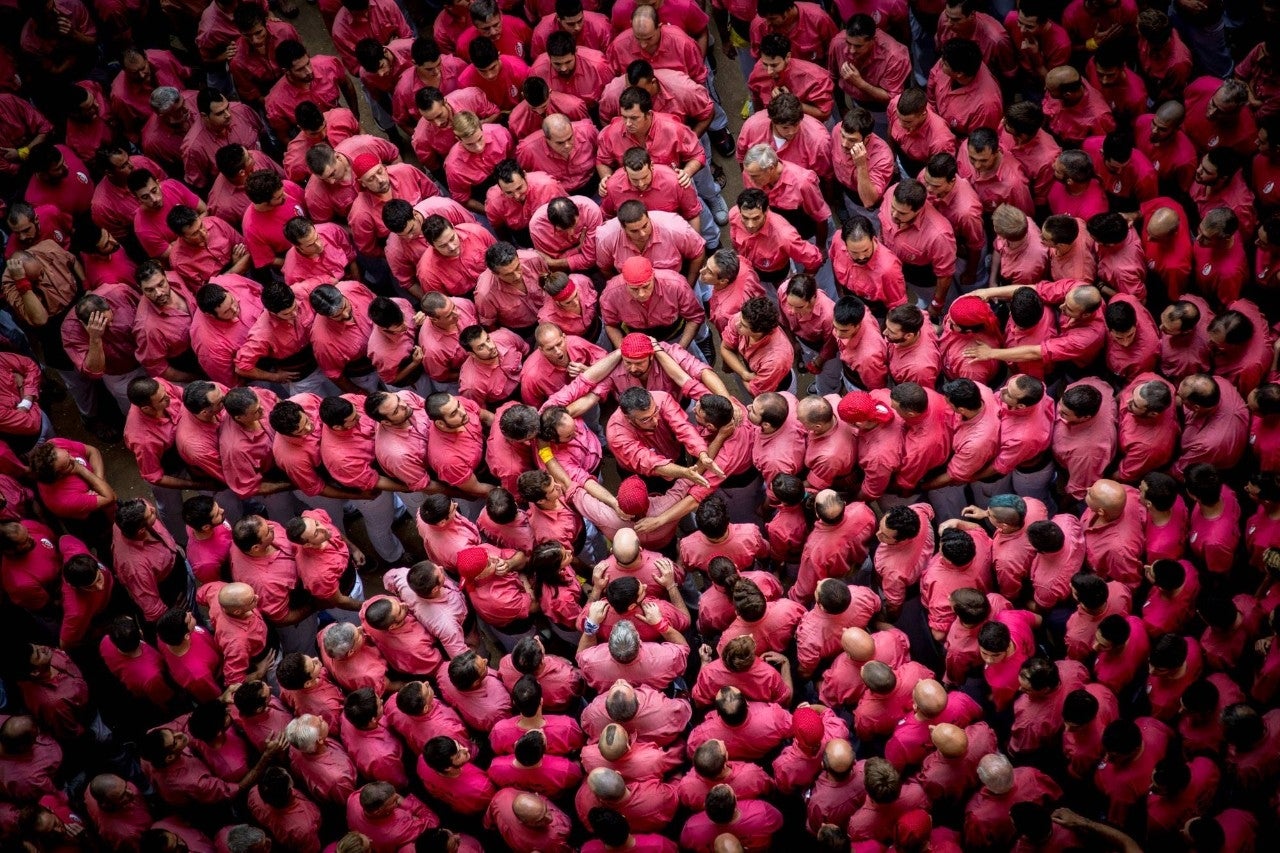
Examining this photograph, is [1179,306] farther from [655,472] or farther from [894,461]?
[655,472]

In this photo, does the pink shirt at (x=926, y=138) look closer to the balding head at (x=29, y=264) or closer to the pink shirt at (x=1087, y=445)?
the pink shirt at (x=1087, y=445)

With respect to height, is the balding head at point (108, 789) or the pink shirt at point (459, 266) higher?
the pink shirt at point (459, 266)

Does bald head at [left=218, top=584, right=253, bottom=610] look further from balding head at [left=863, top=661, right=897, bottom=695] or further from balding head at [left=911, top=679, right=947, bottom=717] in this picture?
balding head at [left=911, top=679, right=947, bottom=717]

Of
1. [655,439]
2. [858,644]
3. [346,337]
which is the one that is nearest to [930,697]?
[858,644]

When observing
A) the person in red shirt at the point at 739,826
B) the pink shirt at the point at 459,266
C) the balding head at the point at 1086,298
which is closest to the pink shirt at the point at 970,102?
the balding head at the point at 1086,298

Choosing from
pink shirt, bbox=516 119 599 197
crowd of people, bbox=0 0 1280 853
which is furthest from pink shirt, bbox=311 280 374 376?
pink shirt, bbox=516 119 599 197
